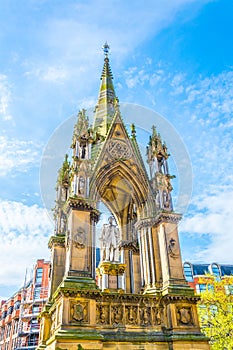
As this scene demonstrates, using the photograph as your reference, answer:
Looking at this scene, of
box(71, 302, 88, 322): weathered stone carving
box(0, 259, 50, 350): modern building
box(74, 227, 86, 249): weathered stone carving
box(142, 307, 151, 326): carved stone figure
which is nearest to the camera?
box(71, 302, 88, 322): weathered stone carving

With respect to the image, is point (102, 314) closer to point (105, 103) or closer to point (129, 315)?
point (129, 315)

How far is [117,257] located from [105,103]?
35.8 ft

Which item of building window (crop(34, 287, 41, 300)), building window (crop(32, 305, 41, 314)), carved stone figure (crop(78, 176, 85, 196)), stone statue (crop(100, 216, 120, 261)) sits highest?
building window (crop(34, 287, 41, 300))

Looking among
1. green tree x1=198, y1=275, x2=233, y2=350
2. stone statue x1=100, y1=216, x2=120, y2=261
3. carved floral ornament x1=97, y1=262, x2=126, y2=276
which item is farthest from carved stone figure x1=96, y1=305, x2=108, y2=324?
green tree x1=198, y1=275, x2=233, y2=350

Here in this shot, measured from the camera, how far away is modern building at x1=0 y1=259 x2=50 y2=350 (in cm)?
3921

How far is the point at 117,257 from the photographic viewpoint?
565 inches

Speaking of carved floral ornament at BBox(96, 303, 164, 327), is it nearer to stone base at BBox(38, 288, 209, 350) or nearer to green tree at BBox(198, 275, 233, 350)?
stone base at BBox(38, 288, 209, 350)

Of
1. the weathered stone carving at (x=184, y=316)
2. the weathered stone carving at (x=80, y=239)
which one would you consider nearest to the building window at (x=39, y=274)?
the weathered stone carving at (x=80, y=239)

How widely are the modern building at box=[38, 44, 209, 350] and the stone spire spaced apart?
14cm

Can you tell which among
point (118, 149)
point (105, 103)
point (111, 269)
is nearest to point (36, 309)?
point (105, 103)

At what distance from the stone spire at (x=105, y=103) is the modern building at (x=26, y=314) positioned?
27.1 meters

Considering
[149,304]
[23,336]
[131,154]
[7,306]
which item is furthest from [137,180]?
[7,306]

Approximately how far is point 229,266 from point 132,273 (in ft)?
124

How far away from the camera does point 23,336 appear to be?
3916 cm
